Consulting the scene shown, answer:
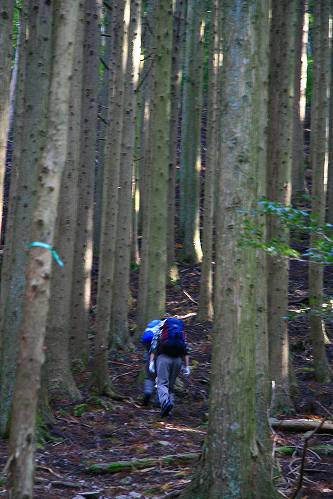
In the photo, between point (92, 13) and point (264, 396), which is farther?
point (92, 13)

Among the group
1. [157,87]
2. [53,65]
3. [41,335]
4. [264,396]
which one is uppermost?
[157,87]

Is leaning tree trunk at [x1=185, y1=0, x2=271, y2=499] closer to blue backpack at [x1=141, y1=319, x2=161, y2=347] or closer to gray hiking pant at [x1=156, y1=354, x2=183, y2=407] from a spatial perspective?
gray hiking pant at [x1=156, y1=354, x2=183, y2=407]

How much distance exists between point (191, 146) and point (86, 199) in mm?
9110

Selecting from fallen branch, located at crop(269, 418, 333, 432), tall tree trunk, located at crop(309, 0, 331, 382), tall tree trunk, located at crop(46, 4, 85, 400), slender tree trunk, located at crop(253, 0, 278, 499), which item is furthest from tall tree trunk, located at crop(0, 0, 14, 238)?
tall tree trunk, located at crop(309, 0, 331, 382)

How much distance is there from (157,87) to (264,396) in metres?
6.59

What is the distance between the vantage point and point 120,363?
14.5 m

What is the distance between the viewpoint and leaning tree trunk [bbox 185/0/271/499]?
614cm

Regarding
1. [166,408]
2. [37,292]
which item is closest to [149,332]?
[166,408]

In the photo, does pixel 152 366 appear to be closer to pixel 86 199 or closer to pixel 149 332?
pixel 149 332

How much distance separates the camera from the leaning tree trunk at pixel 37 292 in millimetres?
5047

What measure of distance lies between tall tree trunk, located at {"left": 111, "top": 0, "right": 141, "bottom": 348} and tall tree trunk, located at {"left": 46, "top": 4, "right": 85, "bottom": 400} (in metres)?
2.53

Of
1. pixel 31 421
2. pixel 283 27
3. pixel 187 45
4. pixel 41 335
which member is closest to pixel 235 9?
pixel 41 335

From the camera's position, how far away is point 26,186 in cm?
872

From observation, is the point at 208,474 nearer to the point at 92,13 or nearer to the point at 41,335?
the point at 41,335
